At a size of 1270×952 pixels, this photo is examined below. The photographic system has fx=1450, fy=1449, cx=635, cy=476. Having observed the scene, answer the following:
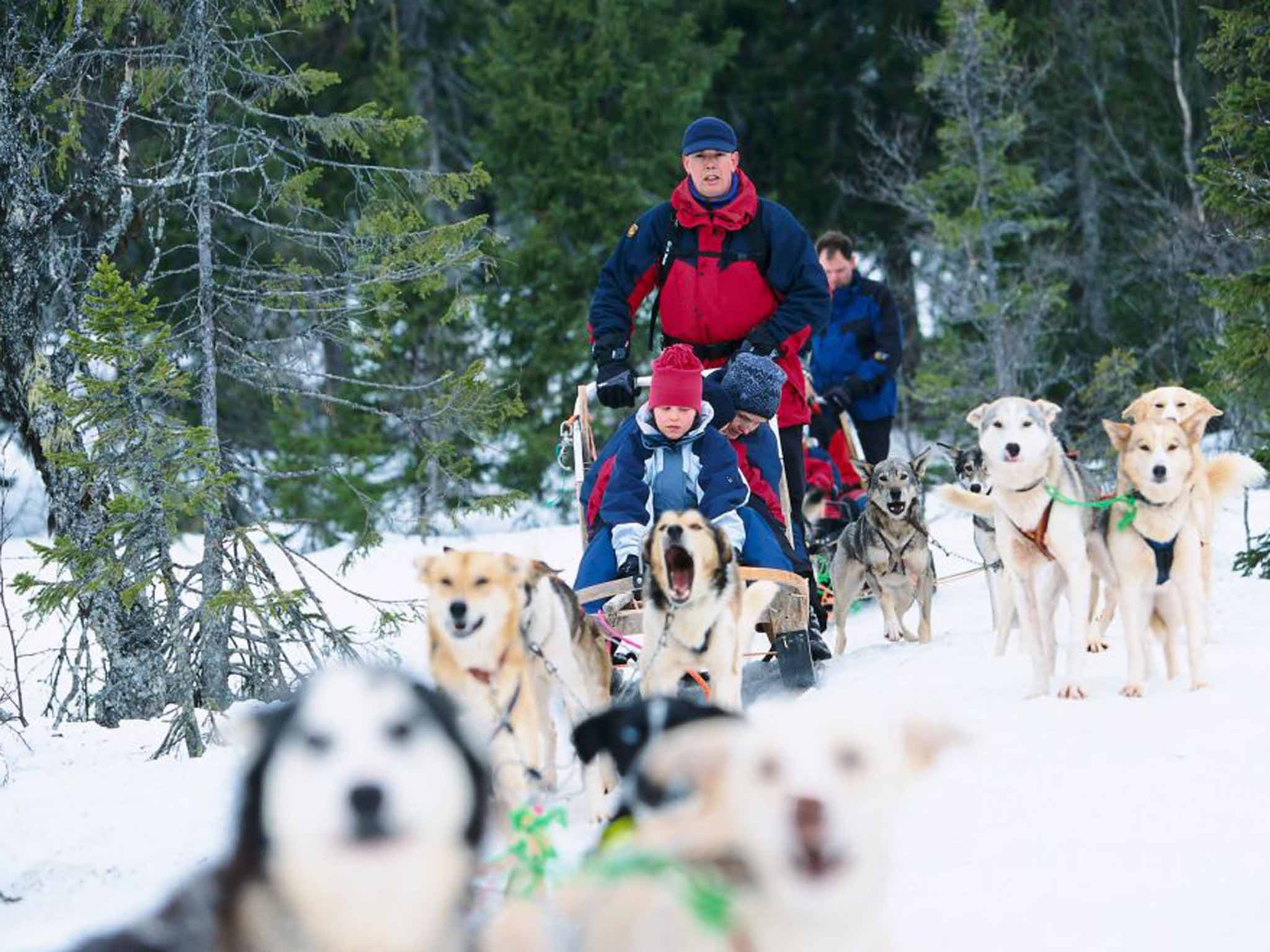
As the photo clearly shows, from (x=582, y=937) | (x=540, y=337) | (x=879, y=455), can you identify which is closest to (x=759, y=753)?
(x=582, y=937)

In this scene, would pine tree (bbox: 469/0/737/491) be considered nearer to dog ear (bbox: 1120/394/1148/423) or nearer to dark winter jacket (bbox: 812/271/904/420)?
dark winter jacket (bbox: 812/271/904/420)

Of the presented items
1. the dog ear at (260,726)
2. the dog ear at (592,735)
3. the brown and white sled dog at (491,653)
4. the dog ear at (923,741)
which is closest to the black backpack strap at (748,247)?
the brown and white sled dog at (491,653)

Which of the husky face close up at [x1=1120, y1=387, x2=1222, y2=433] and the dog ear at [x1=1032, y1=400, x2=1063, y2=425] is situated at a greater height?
the husky face close up at [x1=1120, y1=387, x2=1222, y2=433]

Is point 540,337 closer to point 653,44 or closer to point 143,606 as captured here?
point 653,44

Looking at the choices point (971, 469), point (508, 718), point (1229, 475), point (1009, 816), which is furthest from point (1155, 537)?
point (971, 469)

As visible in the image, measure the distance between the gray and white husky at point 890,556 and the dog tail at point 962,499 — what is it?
2206mm

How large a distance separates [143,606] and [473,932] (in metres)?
5.89

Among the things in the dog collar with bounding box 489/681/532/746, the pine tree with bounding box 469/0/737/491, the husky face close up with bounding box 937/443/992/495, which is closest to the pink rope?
the dog collar with bounding box 489/681/532/746

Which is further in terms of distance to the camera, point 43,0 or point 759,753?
point 43,0

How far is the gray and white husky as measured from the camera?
8.58 m

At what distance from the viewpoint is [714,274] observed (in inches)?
277

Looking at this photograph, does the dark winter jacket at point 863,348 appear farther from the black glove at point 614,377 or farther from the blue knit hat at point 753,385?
the blue knit hat at point 753,385

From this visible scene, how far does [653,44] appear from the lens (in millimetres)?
18891

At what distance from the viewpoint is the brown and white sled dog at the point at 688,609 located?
15.8 feet
